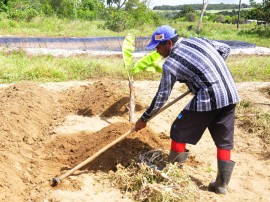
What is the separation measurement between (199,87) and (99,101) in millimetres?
3191

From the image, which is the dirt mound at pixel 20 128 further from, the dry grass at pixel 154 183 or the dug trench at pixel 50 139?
the dry grass at pixel 154 183

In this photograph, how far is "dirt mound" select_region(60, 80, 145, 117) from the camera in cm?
613

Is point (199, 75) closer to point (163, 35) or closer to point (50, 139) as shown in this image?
point (163, 35)

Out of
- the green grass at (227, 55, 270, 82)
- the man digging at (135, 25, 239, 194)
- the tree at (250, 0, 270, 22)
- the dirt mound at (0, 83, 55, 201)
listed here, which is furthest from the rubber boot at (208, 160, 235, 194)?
the tree at (250, 0, 270, 22)

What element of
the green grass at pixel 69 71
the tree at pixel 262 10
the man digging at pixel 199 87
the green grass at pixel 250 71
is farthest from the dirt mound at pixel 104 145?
the tree at pixel 262 10

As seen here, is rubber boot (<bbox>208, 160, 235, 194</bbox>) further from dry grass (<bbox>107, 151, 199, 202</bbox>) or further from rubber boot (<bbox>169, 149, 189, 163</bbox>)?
rubber boot (<bbox>169, 149, 189, 163</bbox>)

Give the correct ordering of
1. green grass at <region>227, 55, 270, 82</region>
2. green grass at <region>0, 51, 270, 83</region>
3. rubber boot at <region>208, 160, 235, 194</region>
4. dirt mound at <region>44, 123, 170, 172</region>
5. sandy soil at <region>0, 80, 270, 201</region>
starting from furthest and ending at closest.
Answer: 1. green grass at <region>227, 55, 270, 82</region>
2. green grass at <region>0, 51, 270, 83</region>
3. dirt mound at <region>44, 123, 170, 172</region>
4. sandy soil at <region>0, 80, 270, 201</region>
5. rubber boot at <region>208, 160, 235, 194</region>

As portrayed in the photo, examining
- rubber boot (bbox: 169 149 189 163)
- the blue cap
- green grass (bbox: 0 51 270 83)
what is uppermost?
the blue cap

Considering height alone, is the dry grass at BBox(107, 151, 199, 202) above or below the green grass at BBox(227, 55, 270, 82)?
below

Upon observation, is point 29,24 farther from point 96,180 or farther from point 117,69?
point 96,180

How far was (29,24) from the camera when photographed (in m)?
19.3

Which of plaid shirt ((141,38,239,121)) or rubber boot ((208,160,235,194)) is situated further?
rubber boot ((208,160,235,194))

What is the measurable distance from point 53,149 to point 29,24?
16214 mm

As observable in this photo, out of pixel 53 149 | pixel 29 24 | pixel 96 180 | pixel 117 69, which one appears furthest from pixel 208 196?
pixel 29 24
